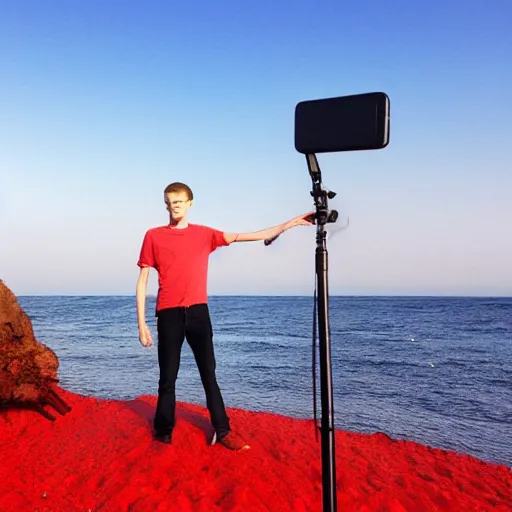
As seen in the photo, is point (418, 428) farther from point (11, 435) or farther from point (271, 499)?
point (11, 435)

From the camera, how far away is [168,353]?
4387 millimetres

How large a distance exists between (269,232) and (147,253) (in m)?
1.17

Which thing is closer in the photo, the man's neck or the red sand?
the red sand

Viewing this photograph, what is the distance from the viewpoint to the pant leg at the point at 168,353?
4359 mm

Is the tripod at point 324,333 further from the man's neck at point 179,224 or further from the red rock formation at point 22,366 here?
the red rock formation at point 22,366

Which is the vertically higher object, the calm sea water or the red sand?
the red sand

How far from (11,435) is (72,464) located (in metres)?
1.06

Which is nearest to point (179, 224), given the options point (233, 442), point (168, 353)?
point (168, 353)

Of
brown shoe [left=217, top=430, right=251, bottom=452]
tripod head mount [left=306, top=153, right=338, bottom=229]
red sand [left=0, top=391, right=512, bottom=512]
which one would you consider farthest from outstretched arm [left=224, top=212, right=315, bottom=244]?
red sand [left=0, top=391, right=512, bottom=512]

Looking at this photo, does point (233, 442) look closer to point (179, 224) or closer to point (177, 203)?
point (179, 224)

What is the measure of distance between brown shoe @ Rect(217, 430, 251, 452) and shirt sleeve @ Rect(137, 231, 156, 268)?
1661 mm

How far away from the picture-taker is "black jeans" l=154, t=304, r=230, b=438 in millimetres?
4363

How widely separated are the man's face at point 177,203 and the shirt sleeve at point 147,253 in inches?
11.6

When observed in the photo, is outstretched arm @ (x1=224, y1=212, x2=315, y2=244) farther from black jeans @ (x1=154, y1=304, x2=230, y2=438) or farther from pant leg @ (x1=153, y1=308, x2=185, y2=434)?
pant leg @ (x1=153, y1=308, x2=185, y2=434)
